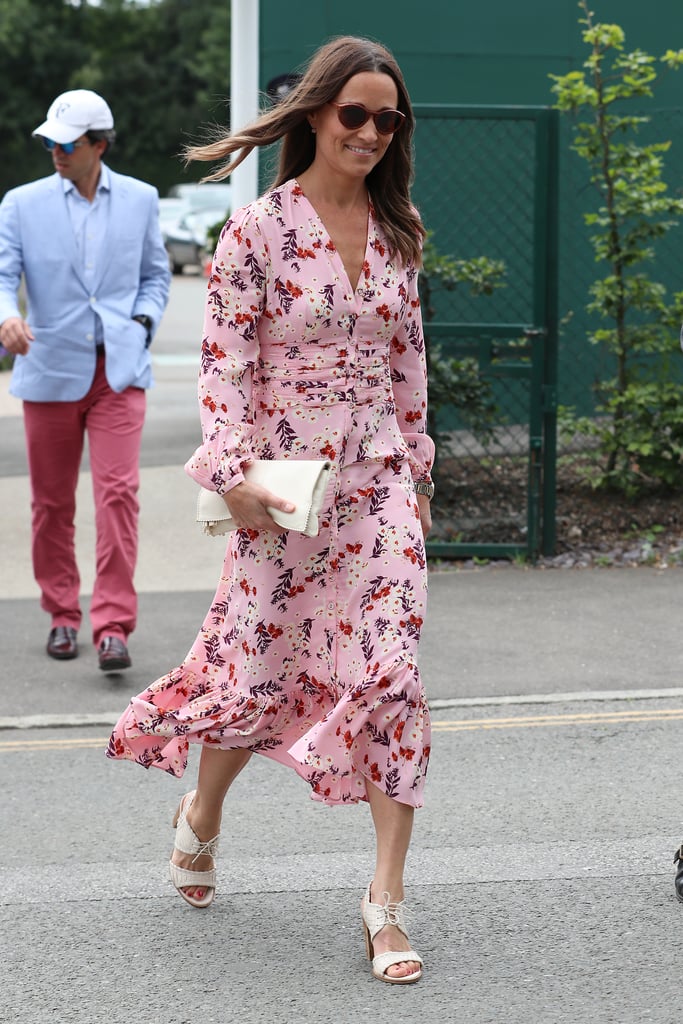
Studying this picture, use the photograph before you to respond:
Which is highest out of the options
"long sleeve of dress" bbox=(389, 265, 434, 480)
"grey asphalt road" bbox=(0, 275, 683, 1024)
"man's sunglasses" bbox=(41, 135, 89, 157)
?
"man's sunglasses" bbox=(41, 135, 89, 157)

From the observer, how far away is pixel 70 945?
3.98 m

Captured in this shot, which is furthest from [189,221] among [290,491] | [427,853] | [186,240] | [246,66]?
Answer: [290,491]

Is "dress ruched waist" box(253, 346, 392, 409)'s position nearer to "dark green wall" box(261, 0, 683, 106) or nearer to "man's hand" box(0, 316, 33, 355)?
"man's hand" box(0, 316, 33, 355)

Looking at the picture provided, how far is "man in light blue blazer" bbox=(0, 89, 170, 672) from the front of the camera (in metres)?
6.38

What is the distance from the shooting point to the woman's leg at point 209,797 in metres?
4.11

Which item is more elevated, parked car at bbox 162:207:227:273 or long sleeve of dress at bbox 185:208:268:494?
parked car at bbox 162:207:227:273

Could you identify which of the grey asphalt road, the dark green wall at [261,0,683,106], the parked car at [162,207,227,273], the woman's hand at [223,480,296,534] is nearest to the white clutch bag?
the woman's hand at [223,480,296,534]

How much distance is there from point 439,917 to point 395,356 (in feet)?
4.52

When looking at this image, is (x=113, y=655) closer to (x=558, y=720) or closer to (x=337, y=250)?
(x=558, y=720)

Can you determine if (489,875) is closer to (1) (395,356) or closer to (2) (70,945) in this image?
(2) (70,945)

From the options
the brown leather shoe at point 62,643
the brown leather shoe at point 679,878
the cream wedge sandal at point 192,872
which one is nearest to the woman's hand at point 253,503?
the cream wedge sandal at point 192,872

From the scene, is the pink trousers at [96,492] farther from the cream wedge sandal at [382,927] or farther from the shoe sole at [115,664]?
the cream wedge sandal at [382,927]

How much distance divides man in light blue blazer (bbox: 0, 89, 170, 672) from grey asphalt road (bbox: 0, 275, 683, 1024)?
2.02 feet

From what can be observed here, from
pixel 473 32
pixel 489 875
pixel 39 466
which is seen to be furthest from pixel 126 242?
pixel 473 32
